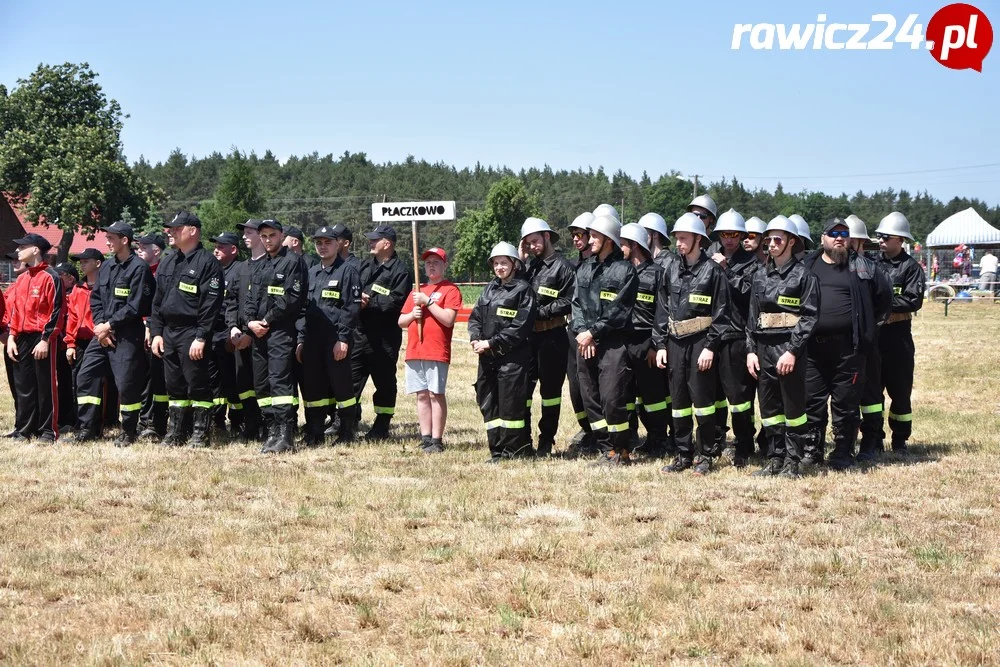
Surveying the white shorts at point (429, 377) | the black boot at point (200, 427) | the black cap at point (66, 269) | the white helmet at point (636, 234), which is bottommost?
the black boot at point (200, 427)

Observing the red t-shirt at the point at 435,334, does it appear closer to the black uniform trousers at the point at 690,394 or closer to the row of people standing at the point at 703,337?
the row of people standing at the point at 703,337

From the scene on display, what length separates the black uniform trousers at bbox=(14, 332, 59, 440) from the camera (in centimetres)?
1161

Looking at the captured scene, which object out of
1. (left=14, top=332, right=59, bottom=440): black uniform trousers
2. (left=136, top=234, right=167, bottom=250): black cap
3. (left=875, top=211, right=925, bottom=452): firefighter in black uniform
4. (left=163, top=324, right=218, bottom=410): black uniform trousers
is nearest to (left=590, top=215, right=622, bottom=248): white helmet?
(left=875, top=211, right=925, bottom=452): firefighter in black uniform

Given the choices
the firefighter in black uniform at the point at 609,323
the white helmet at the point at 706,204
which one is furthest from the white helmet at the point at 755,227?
the firefighter in black uniform at the point at 609,323

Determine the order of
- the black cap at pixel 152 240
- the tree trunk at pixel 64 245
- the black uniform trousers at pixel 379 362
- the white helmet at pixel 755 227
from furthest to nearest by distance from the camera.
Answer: the tree trunk at pixel 64 245, the black cap at pixel 152 240, the black uniform trousers at pixel 379 362, the white helmet at pixel 755 227

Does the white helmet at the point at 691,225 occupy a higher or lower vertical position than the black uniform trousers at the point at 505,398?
higher

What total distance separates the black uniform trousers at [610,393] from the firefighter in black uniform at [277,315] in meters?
2.92

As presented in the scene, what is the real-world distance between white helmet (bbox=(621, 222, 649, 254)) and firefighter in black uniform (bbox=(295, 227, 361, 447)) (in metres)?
2.97

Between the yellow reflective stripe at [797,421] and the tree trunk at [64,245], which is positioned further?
the tree trunk at [64,245]

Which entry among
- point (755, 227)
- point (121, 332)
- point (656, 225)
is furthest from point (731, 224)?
point (121, 332)

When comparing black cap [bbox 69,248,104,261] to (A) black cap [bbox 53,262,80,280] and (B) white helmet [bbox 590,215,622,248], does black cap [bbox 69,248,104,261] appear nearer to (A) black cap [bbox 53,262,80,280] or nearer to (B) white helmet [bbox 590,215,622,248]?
(A) black cap [bbox 53,262,80,280]

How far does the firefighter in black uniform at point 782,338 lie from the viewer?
898cm

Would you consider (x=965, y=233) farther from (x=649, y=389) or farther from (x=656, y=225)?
(x=649, y=389)

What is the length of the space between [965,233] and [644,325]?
45337 mm
